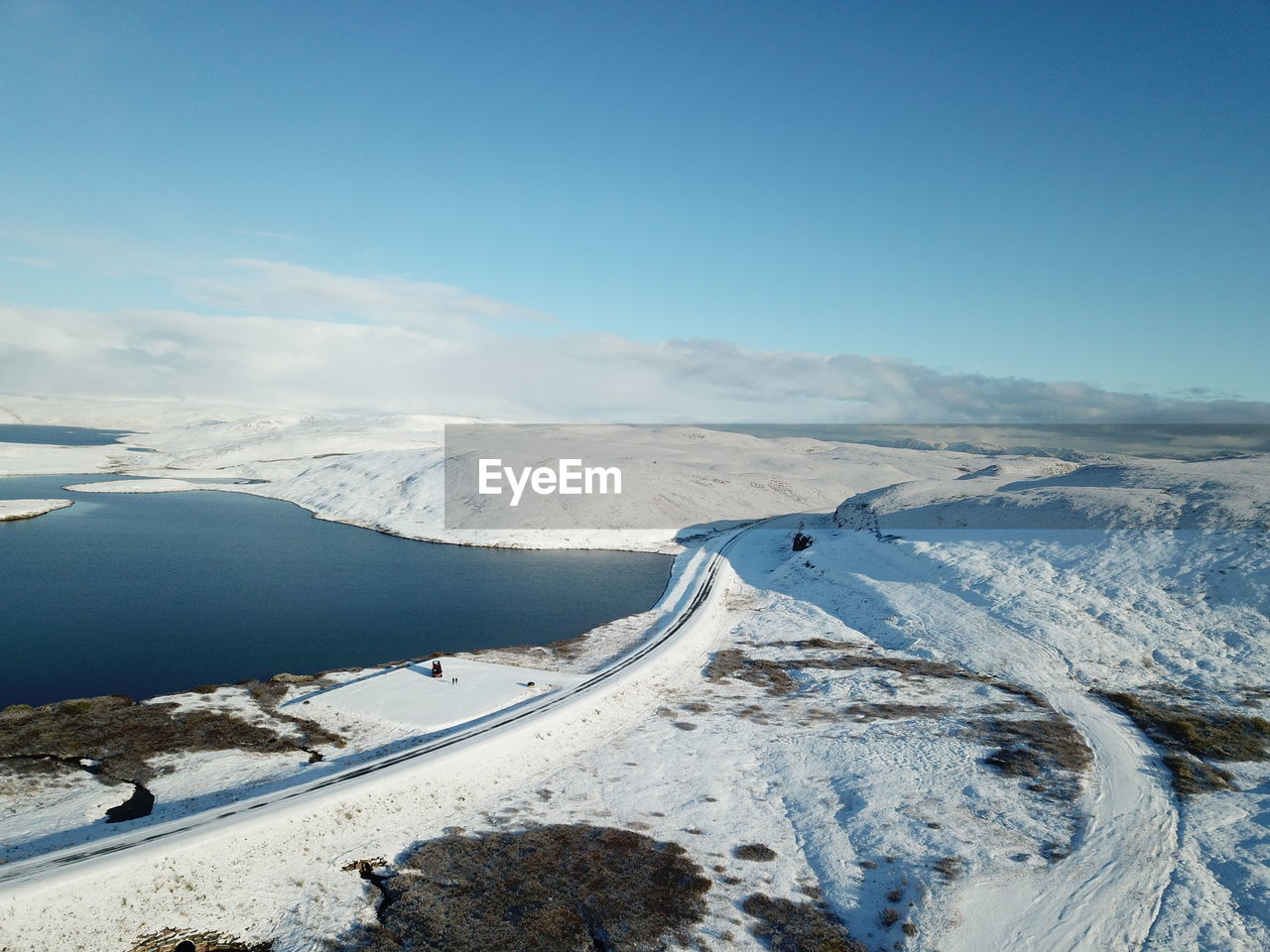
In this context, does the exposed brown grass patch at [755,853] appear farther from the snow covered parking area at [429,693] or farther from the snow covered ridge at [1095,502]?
the snow covered ridge at [1095,502]

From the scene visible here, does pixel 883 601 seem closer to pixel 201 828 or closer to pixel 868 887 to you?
pixel 868 887

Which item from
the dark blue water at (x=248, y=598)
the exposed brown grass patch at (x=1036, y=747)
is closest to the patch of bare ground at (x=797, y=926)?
the exposed brown grass patch at (x=1036, y=747)

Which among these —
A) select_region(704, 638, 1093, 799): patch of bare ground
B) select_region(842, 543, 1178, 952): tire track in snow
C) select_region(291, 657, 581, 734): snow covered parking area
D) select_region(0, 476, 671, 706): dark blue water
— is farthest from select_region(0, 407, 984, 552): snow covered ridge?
select_region(842, 543, 1178, 952): tire track in snow

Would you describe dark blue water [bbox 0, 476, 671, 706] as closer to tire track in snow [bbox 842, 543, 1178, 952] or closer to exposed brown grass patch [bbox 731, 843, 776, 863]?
exposed brown grass patch [bbox 731, 843, 776, 863]

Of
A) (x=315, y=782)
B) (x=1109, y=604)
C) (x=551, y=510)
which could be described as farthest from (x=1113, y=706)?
(x=551, y=510)

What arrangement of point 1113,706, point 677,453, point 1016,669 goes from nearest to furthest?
point 1113,706
point 1016,669
point 677,453

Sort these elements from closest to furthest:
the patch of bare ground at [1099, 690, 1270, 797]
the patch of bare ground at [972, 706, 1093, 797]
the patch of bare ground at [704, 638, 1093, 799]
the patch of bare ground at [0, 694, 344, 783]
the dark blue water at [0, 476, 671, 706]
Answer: the patch of bare ground at [0, 694, 344, 783] → the patch of bare ground at [1099, 690, 1270, 797] → the patch of bare ground at [972, 706, 1093, 797] → the patch of bare ground at [704, 638, 1093, 799] → the dark blue water at [0, 476, 671, 706]

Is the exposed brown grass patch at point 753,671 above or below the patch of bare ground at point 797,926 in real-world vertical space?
below
